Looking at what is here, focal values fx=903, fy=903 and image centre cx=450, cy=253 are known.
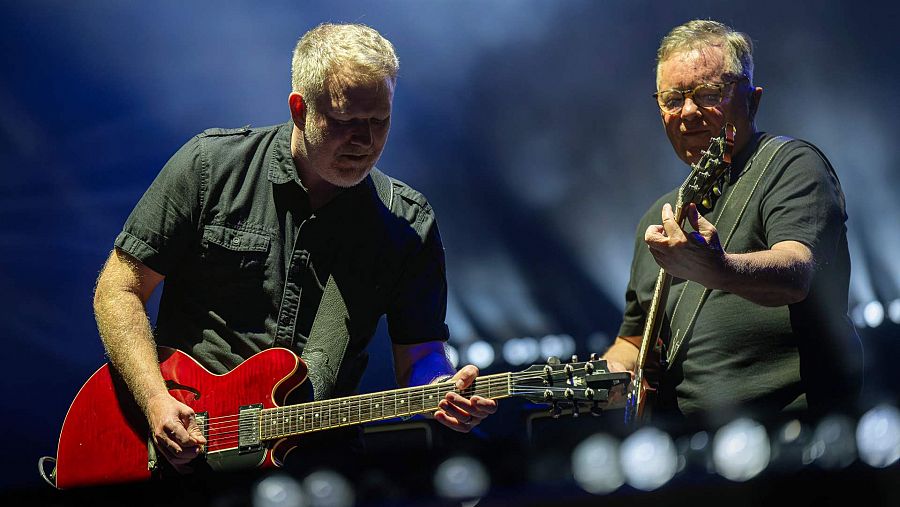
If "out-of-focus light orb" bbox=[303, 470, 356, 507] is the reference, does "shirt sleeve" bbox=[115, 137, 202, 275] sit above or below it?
above

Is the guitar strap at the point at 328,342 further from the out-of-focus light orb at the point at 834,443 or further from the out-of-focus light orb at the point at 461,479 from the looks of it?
the out-of-focus light orb at the point at 834,443

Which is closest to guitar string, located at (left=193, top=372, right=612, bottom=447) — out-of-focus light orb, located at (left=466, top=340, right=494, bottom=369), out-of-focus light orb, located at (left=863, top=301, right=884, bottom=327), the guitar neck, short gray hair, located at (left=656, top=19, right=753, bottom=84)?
the guitar neck

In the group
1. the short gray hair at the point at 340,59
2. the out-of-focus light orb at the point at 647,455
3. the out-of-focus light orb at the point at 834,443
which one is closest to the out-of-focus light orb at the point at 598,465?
the out-of-focus light orb at the point at 647,455

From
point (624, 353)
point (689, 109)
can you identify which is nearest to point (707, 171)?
point (689, 109)

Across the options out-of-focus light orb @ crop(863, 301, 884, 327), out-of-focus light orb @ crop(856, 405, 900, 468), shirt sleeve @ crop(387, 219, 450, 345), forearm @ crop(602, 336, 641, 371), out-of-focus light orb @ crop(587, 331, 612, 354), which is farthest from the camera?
out-of-focus light orb @ crop(863, 301, 884, 327)

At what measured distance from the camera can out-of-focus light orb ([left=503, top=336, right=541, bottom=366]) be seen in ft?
15.4

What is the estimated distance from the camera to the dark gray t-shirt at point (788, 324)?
2.47 m

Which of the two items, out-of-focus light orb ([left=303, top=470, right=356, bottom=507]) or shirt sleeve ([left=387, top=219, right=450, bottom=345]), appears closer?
out-of-focus light orb ([left=303, top=470, right=356, bottom=507])

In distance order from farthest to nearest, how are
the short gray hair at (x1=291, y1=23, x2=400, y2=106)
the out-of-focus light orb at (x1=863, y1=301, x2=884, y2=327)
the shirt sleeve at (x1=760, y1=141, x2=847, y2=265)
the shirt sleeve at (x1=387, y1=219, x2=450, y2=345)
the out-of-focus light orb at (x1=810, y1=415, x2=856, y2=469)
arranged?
the out-of-focus light orb at (x1=863, y1=301, x2=884, y2=327), the shirt sleeve at (x1=387, y1=219, x2=450, y2=345), the short gray hair at (x1=291, y1=23, x2=400, y2=106), the shirt sleeve at (x1=760, y1=141, x2=847, y2=265), the out-of-focus light orb at (x1=810, y1=415, x2=856, y2=469)

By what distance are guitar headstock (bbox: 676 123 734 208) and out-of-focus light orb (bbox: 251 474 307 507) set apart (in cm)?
126

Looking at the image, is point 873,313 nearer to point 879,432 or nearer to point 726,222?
point 726,222

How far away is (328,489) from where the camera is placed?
5.87 ft

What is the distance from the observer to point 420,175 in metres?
4.47

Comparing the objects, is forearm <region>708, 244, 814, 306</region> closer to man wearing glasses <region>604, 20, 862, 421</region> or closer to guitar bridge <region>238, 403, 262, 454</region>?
man wearing glasses <region>604, 20, 862, 421</region>
